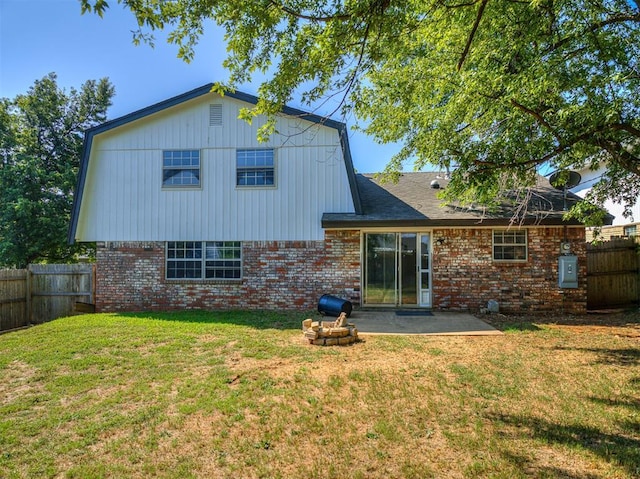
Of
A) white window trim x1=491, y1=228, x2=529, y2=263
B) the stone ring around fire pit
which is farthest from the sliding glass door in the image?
the stone ring around fire pit

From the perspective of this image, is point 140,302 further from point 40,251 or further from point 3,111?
point 3,111

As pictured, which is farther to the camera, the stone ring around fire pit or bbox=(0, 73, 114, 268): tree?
bbox=(0, 73, 114, 268): tree

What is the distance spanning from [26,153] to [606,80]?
2022cm

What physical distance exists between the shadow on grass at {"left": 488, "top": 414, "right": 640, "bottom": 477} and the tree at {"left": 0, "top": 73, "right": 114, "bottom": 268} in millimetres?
17633

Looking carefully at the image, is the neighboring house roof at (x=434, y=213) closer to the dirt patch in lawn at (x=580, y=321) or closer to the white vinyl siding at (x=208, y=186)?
the white vinyl siding at (x=208, y=186)

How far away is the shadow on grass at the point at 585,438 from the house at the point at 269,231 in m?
6.53

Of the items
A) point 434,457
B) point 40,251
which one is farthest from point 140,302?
point 434,457

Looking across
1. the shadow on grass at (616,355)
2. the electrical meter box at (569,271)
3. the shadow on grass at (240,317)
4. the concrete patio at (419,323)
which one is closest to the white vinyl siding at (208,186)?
the shadow on grass at (240,317)

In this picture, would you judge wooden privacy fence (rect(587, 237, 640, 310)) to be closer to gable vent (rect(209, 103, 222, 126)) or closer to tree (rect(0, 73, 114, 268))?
gable vent (rect(209, 103, 222, 126))

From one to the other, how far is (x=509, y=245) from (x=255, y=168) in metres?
7.53

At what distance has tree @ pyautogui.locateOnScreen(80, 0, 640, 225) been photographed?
4.33m

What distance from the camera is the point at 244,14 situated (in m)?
4.36

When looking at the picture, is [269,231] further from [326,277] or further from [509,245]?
[509,245]

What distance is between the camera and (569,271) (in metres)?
9.44
